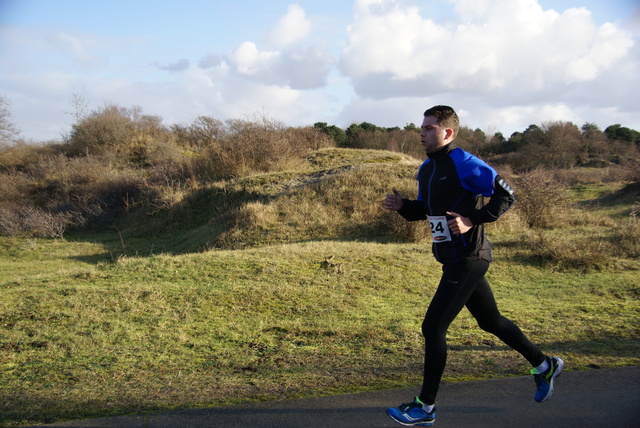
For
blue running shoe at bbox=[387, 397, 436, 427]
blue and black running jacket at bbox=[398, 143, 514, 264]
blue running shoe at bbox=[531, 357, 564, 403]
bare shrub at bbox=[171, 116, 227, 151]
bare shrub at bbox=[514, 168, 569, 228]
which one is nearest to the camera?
blue running shoe at bbox=[387, 397, 436, 427]

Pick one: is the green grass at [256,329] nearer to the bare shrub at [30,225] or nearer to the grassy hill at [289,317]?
the grassy hill at [289,317]

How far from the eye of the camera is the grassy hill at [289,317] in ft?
13.4

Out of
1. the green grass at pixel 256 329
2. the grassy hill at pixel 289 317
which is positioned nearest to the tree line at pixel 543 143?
the grassy hill at pixel 289 317

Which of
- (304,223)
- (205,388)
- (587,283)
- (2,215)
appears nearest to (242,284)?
(205,388)

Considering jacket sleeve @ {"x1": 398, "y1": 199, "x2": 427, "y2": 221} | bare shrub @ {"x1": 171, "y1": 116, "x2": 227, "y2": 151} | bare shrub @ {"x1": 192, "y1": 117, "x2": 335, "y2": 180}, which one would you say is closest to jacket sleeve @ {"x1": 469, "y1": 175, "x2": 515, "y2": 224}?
jacket sleeve @ {"x1": 398, "y1": 199, "x2": 427, "y2": 221}

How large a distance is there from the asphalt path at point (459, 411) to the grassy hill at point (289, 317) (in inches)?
9.0

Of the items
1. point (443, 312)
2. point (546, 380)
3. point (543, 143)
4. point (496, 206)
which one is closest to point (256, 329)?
point (443, 312)

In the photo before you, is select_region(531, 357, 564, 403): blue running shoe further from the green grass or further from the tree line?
the tree line

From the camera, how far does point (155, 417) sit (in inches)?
130

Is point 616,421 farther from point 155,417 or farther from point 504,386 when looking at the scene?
point 155,417

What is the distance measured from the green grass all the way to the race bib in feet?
4.49

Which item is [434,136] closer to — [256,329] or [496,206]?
[496,206]

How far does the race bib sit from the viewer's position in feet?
11.2

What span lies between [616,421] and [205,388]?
3.08 m
